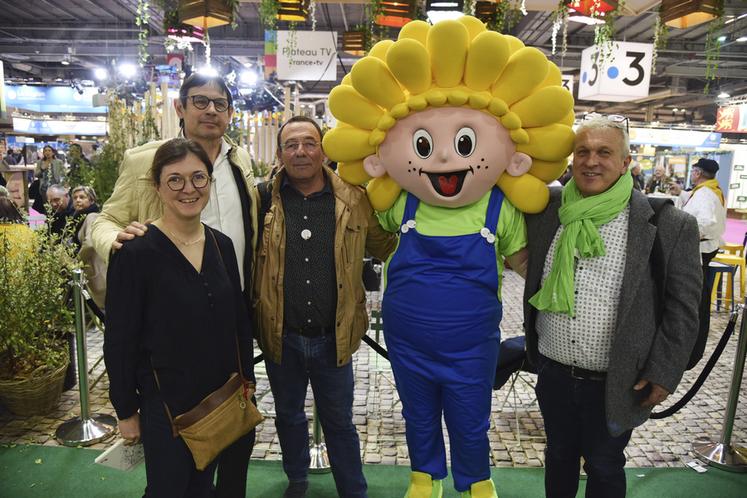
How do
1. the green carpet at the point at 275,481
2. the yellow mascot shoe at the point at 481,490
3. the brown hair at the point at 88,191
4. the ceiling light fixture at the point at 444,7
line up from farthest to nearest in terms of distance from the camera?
the brown hair at the point at 88,191 < the ceiling light fixture at the point at 444,7 < the green carpet at the point at 275,481 < the yellow mascot shoe at the point at 481,490

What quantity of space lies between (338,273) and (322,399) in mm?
598

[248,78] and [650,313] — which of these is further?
[248,78]

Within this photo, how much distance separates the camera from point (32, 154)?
17.0m

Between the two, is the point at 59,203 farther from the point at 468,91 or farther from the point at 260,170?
the point at 468,91

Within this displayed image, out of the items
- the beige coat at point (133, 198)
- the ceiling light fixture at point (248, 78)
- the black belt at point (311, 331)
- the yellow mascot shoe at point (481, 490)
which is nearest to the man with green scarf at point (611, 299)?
the yellow mascot shoe at point (481, 490)

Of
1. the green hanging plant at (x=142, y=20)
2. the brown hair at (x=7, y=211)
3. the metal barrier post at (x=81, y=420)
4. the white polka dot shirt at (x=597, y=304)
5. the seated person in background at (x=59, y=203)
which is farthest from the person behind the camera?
the seated person in background at (x=59, y=203)

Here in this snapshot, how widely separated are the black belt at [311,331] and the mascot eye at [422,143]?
827mm

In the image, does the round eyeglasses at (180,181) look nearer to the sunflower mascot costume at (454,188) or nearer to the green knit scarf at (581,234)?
the sunflower mascot costume at (454,188)

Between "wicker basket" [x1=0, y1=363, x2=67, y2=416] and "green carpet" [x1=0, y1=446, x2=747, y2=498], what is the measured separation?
473 mm

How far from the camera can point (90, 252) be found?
113 inches

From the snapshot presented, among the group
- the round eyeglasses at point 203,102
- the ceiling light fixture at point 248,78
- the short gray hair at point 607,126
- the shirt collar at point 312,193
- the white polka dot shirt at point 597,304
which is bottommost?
the white polka dot shirt at point 597,304

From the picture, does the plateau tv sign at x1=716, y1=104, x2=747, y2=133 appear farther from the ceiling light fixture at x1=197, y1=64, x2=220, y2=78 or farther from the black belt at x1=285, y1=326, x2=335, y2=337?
the black belt at x1=285, y1=326, x2=335, y2=337

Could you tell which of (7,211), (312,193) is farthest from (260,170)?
(312,193)

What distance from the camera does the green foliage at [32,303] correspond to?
343 cm
